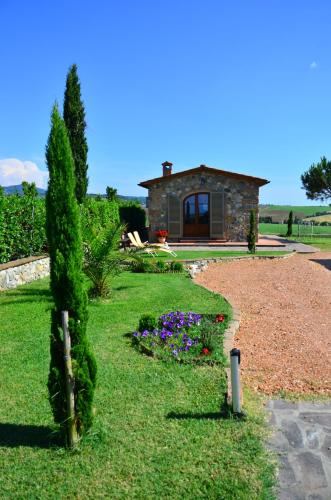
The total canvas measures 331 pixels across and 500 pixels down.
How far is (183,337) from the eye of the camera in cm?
580

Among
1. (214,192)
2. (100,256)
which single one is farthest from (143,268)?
(214,192)

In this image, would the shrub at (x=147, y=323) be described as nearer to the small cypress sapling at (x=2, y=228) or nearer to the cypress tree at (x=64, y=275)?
the cypress tree at (x=64, y=275)

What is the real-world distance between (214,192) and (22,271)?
14.3 metres

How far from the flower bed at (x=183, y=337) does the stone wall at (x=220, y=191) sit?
665 inches

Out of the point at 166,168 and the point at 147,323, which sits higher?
the point at 166,168

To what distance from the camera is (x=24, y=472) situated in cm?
303

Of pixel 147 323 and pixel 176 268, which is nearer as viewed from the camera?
pixel 147 323

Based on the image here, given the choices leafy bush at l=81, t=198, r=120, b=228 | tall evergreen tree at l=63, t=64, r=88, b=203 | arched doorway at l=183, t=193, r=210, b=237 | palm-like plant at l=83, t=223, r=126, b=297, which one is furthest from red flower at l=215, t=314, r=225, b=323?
arched doorway at l=183, t=193, r=210, b=237

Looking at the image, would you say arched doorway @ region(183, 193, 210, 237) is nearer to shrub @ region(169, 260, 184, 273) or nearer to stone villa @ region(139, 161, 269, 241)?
stone villa @ region(139, 161, 269, 241)

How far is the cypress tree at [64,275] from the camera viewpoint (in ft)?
10.7

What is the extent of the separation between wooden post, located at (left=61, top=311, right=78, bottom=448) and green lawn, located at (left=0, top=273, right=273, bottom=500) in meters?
0.12

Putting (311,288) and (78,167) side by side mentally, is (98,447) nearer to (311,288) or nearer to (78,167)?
(311,288)

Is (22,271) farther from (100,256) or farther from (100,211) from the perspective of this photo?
(100,211)

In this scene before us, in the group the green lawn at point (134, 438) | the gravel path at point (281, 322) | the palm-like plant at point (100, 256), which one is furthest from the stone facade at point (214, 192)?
the green lawn at point (134, 438)
